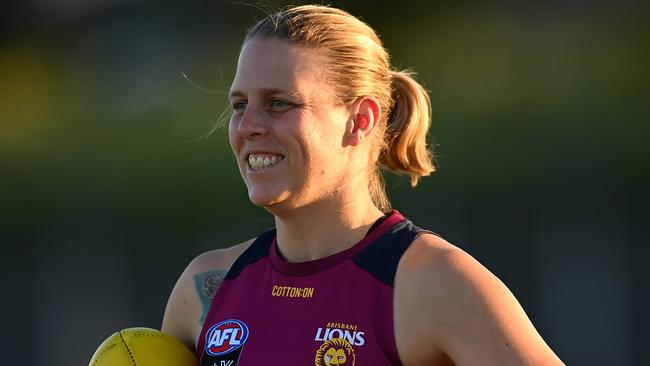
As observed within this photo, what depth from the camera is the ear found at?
2500mm

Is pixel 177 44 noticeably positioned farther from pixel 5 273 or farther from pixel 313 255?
pixel 313 255

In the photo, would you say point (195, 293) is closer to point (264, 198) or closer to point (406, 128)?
point (264, 198)

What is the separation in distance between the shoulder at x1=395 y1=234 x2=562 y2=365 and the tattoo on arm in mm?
587

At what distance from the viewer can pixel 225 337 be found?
251 centimetres

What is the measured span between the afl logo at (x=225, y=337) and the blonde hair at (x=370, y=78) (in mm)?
473

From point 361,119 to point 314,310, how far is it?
1.51 ft

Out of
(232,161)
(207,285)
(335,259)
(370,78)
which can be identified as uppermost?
(370,78)

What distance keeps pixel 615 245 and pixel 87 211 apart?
3.89 m

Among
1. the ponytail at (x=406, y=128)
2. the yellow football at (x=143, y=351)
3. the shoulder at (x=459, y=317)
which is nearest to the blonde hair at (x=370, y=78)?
the ponytail at (x=406, y=128)

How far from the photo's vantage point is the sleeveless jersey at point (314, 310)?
2.30 metres

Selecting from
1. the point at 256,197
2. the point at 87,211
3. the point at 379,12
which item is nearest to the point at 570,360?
the point at 379,12

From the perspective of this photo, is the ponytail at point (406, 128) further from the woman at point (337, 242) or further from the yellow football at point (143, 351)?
the yellow football at point (143, 351)

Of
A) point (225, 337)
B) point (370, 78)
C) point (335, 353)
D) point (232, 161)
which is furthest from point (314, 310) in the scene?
point (232, 161)

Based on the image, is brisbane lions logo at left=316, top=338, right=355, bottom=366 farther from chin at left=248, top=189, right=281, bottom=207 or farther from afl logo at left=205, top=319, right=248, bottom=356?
chin at left=248, top=189, right=281, bottom=207
